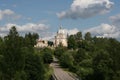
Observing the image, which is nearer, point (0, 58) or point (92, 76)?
point (0, 58)

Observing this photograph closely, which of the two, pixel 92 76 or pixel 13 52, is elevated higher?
pixel 13 52

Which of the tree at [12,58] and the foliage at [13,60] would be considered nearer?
the foliage at [13,60]

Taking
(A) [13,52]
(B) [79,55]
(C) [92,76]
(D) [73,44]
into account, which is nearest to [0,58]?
(A) [13,52]

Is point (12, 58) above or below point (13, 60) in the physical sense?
above

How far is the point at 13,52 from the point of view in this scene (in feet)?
230

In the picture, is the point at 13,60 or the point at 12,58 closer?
the point at 13,60

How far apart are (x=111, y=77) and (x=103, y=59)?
5.64m

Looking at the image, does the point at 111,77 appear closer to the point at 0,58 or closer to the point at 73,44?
the point at 0,58

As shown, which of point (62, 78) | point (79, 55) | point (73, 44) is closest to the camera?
point (62, 78)

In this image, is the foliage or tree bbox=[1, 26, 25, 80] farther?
tree bbox=[1, 26, 25, 80]

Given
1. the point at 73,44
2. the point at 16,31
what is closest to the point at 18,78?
the point at 16,31

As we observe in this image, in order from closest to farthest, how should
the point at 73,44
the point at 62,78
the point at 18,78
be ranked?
the point at 18,78
the point at 62,78
the point at 73,44

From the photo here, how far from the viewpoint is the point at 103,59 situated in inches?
3000

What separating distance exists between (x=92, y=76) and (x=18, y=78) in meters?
17.0
